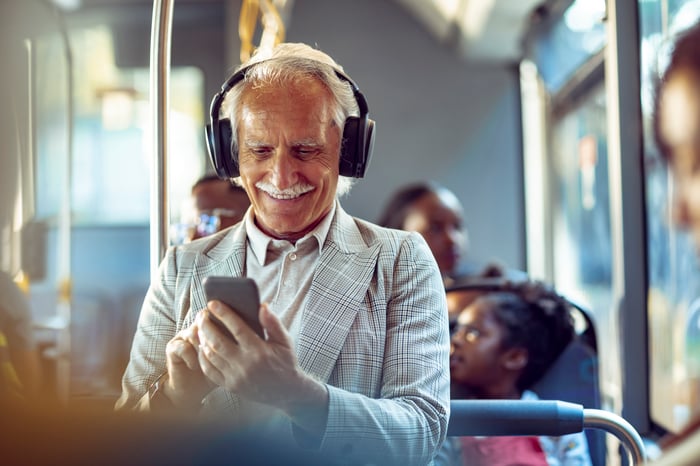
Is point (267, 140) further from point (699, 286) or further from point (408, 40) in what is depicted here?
point (408, 40)

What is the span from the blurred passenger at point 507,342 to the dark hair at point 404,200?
1.52 m

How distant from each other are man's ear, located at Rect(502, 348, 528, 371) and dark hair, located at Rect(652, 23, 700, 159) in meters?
1.20

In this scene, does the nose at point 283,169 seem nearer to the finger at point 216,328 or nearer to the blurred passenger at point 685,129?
the finger at point 216,328

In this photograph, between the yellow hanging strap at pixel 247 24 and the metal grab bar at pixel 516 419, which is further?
the yellow hanging strap at pixel 247 24

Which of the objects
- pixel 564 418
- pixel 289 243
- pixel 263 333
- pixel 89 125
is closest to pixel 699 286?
pixel 564 418

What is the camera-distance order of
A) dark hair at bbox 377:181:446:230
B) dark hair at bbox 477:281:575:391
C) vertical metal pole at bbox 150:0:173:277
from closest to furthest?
1. vertical metal pole at bbox 150:0:173:277
2. dark hair at bbox 477:281:575:391
3. dark hair at bbox 377:181:446:230

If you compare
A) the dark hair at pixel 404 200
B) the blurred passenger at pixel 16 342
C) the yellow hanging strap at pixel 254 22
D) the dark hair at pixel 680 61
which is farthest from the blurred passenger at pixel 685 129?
the dark hair at pixel 404 200

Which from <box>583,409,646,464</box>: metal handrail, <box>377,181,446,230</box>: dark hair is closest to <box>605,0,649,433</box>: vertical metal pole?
<box>377,181,446,230</box>: dark hair

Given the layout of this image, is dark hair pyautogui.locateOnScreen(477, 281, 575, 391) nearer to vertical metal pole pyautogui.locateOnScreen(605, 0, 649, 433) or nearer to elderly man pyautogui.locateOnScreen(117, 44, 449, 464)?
vertical metal pole pyautogui.locateOnScreen(605, 0, 649, 433)

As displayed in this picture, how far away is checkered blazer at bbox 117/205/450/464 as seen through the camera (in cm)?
96

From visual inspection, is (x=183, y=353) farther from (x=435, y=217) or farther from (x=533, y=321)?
(x=435, y=217)

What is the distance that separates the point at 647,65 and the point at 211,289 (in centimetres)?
196

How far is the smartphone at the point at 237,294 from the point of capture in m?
0.80

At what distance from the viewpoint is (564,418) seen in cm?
117
